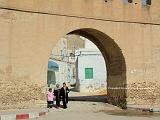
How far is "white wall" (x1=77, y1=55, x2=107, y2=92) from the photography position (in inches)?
1339

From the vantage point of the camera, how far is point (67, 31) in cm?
1628

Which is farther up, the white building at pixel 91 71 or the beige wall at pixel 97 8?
the beige wall at pixel 97 8

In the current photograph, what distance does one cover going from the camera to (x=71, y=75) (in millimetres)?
45719

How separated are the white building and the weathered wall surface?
15.9m

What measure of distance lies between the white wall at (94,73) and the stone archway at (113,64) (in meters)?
14.7

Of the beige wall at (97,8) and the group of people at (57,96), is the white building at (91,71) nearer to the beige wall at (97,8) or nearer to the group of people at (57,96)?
the beige wall at (97,8)

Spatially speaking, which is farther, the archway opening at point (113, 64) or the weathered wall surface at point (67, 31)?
the archway opening at point (113, 64)

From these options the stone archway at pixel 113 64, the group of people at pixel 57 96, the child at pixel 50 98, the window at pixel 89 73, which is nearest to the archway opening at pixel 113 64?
the stone archway at pixel 113 64

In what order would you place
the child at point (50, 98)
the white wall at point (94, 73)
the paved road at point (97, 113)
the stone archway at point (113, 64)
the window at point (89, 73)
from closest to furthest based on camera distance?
1. the paved road at point (97, 113)
2. the child at point (50, 98)
3. the stone archway at point (113, 64)
4. the white wall at point (94, 73)
5. the window at point (89, 73)

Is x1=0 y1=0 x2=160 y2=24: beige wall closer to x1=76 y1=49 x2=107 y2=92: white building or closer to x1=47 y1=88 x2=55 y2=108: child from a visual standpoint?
x1=47 y1=88 x2=55 y2=108: child

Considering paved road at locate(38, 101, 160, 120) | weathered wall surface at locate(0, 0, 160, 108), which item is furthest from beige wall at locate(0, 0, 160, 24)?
paved road at locate(38, 101, 160, 120)

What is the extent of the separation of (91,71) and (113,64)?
15798 millimetres

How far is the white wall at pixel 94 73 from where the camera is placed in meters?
34.0

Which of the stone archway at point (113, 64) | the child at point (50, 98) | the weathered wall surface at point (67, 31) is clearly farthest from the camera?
the stone archway at point (113, 64)
